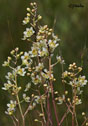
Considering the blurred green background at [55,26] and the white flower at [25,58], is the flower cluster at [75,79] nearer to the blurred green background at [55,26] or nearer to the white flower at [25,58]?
the white flower at [25,58]

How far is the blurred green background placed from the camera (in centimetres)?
194

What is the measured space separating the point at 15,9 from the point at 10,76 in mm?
924

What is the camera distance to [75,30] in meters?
2.29

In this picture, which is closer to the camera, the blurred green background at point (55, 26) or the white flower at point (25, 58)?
the white flower at point (25, 58)

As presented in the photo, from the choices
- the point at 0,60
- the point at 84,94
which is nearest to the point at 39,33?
the point at 84,94

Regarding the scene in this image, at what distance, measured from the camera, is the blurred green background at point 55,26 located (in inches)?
76.3

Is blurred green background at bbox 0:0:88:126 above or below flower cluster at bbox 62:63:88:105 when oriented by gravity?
above

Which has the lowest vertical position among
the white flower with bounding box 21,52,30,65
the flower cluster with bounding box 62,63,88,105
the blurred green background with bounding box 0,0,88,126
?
the flower cluster with bounding box 62,63,88,105

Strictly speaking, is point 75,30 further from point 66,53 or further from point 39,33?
point 39,33

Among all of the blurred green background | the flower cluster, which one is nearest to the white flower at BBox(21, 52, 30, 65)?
the flower cluster

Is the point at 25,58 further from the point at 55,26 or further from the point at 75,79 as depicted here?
the point at 55,26

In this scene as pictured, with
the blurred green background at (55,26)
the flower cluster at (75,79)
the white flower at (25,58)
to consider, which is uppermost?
the blurred green background at (55,26)

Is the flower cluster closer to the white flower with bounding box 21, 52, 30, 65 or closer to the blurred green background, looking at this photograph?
the white flower with bounding box 21, 52, 30, 65

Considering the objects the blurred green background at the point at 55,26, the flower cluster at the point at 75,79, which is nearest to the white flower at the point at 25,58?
the flower cluster at the point at 75,79
